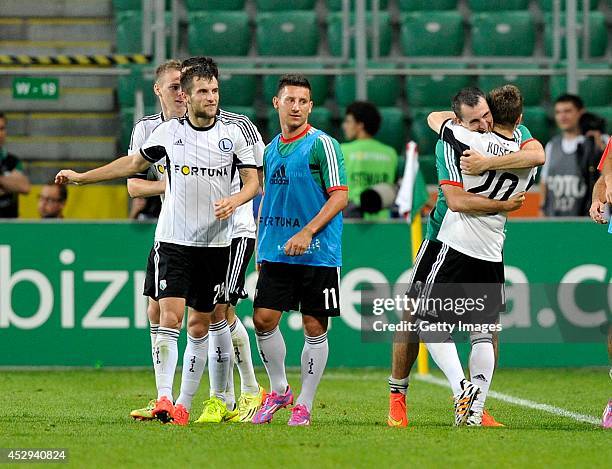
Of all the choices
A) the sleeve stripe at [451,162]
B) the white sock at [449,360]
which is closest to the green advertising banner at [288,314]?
the white sock at [449,360]

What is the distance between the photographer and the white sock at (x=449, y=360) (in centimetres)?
800

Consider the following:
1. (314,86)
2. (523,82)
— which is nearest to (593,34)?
(523,82)

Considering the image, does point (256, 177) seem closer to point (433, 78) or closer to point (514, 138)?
point (514, 138)

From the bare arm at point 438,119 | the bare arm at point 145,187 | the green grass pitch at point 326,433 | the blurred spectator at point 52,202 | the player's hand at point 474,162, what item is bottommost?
the green grass pitch at point 326,433

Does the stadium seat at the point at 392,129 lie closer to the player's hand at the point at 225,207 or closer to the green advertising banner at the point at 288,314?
the green advertising banner at the point at 288,314

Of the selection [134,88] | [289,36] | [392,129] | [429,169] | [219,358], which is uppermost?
[289,36]

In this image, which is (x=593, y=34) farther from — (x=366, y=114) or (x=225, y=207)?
(x=225, y=207)

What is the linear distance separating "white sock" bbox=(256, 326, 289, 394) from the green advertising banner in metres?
3.68

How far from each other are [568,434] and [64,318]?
564 centimetres

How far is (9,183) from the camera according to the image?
12.9 meters

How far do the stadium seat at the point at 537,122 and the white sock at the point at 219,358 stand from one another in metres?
8.07

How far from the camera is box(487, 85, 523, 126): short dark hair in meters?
7.75

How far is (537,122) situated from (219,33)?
387cm

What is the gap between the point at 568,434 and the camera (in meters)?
7.43
